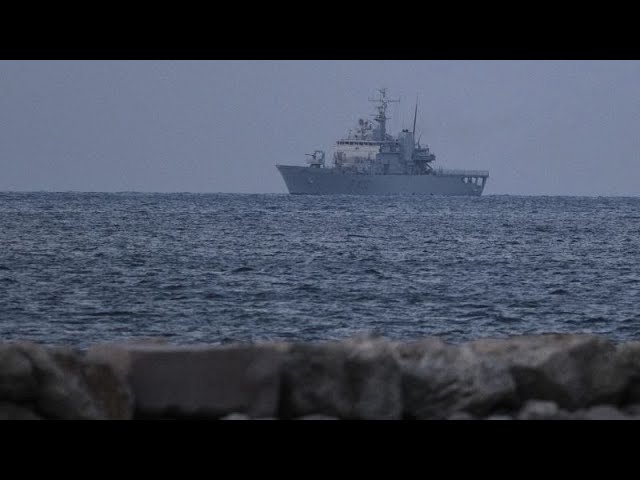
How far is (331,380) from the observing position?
3182 millimetres

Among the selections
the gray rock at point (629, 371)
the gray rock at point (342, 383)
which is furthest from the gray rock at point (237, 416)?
the gray rock at point (629, 371)

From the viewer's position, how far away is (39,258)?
25.2 metres

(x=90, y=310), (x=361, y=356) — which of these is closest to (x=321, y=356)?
(x=361, y=356)

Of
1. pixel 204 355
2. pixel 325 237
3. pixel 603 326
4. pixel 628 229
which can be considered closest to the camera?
pixel 204 355

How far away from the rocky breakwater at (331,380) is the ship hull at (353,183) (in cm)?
7620

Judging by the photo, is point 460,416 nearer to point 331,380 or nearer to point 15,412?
point 331,380

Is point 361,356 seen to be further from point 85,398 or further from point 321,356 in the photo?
point 85,398

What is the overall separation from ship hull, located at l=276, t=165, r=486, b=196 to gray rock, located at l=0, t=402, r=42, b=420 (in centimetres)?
7657

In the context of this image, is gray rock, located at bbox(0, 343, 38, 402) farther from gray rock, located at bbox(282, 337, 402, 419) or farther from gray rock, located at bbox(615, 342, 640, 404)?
gray rock, located at bbox(615, 342, 640, 404)

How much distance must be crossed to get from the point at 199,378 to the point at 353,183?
77.3 m

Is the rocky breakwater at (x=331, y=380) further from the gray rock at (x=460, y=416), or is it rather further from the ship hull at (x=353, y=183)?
the ship hull at (x=353, y=183)

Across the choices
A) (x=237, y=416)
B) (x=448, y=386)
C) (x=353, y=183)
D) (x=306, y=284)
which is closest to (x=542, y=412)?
(x=448, y=386)

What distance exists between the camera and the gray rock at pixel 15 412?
297 centimetres
